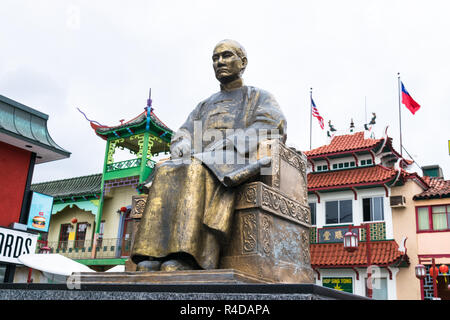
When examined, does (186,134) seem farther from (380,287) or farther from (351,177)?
(351,177)

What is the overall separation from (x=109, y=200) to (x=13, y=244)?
1113 centimetres

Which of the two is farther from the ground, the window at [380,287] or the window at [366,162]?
the window at [366,162]

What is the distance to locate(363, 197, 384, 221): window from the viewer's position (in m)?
17.0

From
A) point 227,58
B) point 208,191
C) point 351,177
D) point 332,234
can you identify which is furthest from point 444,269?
point 208,191

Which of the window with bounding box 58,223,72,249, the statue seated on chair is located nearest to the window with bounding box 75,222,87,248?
the window with bounding box 58,223,72,249

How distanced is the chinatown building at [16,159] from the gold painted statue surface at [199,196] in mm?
7971

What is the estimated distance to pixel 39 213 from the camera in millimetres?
11977

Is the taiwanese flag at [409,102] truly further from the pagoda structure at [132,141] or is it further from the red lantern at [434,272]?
the pagoda structure at [132,141]

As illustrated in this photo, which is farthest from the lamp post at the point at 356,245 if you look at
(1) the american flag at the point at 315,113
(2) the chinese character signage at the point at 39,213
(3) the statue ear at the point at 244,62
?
(3) the statue ear at the point at 244,62

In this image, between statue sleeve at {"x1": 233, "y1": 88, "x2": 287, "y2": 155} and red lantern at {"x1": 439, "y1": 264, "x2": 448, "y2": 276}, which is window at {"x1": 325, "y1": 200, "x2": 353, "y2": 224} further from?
statue sleeve at {"x1": 233, "y1": 88, "x2": 287, "y2": 155}

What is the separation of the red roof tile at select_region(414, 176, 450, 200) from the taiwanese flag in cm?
288

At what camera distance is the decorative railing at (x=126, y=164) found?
19734 mm
